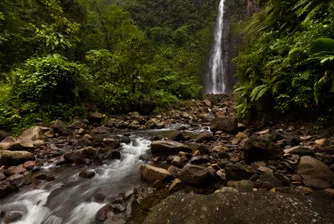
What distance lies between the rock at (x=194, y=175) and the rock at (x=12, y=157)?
3.36 meters

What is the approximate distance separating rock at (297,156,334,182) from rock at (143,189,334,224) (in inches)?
27.1

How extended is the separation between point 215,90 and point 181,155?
19.3 metres

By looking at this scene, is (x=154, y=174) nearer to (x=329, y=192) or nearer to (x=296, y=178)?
(x=296, y=178)

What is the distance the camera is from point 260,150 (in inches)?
141

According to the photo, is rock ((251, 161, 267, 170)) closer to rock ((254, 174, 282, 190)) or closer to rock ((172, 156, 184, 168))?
rock ((254, 174, 282, 190))

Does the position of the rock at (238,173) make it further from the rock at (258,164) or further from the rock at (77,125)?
the rock at (77,125)

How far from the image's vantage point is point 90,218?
271 centimetres

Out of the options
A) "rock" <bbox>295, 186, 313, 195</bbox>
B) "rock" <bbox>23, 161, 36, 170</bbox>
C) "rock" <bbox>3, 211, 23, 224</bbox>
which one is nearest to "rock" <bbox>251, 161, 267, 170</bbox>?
"rock" <bbox>295, 186, 313, 195</bbox>

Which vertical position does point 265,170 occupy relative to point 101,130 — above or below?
below

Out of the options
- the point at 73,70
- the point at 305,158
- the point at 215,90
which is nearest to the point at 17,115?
the point at 73,70

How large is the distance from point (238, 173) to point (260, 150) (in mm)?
743

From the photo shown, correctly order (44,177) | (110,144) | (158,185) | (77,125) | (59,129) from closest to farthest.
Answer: (158,185) < (44,177) < (110,144) < (59,129) < (77,125)

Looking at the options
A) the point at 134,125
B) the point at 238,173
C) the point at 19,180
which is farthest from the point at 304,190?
the point at 134,125

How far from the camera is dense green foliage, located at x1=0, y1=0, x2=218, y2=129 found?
7105 millimetres
